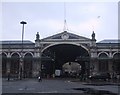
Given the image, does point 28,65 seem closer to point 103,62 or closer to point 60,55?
point 60,55

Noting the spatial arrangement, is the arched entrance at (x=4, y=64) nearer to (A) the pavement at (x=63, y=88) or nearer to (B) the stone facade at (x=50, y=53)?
(B) the stone facade at (x=50, y=53)

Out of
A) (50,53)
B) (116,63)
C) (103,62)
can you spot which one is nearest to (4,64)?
(50,53)

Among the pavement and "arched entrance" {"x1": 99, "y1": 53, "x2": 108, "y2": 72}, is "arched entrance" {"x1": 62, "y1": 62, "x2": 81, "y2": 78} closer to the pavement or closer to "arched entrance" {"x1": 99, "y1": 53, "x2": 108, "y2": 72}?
"arched entrance" {"x1": 99, "y1": 53, "x2": 108, "y2": 72}

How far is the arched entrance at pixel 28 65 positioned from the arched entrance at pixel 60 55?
3766 millimetres

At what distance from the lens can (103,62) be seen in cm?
8144

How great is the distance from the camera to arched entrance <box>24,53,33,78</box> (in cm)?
8162

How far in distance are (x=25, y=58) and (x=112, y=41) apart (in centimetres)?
2545

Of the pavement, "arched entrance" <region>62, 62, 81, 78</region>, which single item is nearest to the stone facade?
"arched entrance" <region>62, 62, 81, 78</region>

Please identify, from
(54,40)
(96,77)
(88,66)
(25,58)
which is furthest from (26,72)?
(96,77)

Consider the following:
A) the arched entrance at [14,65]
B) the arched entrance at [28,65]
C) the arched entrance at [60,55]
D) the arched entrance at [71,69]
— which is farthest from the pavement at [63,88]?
the arched entrance at [71,69]

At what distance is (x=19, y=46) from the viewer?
82812 mm

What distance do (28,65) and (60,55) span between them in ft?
59.2

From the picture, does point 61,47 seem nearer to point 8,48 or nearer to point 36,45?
point 36,45

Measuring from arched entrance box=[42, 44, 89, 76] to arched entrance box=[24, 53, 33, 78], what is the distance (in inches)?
148
